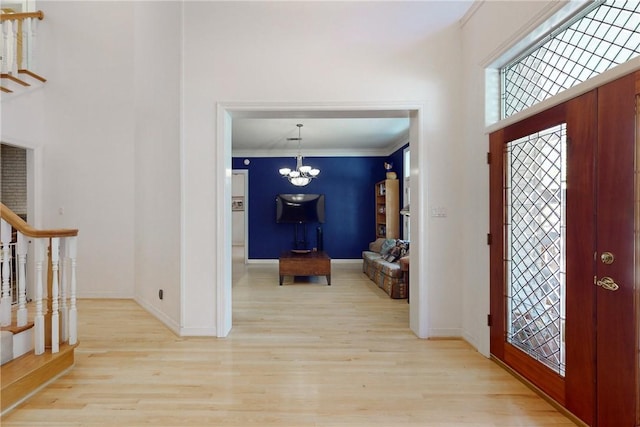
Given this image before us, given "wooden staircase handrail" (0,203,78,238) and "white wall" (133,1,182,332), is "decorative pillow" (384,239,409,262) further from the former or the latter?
"wooden staircase handrail" (0,203,78,238)

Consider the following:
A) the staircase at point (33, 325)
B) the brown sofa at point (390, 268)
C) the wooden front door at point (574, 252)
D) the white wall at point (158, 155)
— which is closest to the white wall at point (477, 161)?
the wooden front door at point (574, 252)

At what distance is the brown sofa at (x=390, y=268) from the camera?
177 inches

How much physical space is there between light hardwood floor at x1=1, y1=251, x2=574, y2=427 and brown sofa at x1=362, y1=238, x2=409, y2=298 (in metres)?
0.87

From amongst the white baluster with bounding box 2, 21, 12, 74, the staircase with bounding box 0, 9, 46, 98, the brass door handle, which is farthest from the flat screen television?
the brass door handle

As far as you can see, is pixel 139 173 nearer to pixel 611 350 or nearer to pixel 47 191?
pixel 47 191

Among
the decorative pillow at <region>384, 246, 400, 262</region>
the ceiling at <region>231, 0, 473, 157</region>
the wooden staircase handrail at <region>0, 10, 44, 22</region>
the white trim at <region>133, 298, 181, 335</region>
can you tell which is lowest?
the white trim at <region>133, 298, 181, 335</region>

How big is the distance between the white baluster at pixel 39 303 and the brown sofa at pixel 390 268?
376 centimetres

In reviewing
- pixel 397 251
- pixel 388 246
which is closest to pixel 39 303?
pixel 397 251

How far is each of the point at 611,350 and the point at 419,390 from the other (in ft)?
3.60

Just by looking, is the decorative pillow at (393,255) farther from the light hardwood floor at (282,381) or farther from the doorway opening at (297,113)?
the doorway opening at (297,113)

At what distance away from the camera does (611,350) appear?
1.59 m

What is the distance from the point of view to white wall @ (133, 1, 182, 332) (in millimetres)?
3172

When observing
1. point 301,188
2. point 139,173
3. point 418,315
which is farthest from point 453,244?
point 301,188

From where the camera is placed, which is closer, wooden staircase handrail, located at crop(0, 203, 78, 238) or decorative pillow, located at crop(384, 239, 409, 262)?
wooden staircase handrail, located at crop(0, 203, 78, 238)
